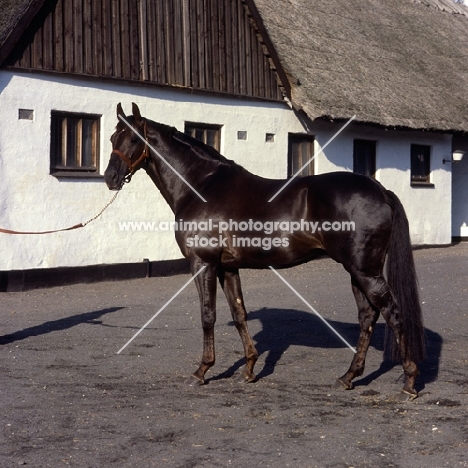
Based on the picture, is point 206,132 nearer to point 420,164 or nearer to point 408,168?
point 408,168

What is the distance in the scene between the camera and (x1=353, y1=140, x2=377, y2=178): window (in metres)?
20.2

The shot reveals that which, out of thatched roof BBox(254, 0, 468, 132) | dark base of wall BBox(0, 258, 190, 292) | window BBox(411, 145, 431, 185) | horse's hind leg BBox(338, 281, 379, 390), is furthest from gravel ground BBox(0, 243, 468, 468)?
window BBox(411, 145, 431, 185)

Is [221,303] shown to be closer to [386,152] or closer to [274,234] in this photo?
[274,234]

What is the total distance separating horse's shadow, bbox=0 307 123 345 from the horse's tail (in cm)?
437

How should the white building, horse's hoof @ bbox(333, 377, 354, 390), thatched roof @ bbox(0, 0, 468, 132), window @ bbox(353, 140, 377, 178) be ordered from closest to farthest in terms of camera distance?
horse's hoof @ bbox(333, 377, 354, 390), the white building, thatched roof @ bbox(0, 0, 468, 132), window @ bbox(353, 140, 377, 178)

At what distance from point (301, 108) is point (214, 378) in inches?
429

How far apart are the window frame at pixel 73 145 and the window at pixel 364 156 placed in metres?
7.47

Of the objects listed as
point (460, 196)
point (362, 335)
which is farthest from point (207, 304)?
point (460, 196)

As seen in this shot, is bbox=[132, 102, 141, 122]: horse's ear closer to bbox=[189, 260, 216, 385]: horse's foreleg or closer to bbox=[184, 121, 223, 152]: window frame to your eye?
bbox=[189, 260, 216, 385]: horse's foreleg

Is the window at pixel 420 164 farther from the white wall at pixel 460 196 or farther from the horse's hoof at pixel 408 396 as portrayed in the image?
the horse's hoof at pixel 408 396

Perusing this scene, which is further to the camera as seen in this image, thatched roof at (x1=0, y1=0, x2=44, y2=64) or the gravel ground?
thatched roof at (x1=0, y1=0, x2=44, y2=64)

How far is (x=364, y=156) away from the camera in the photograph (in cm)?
2048

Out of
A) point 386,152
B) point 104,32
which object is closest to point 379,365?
point 104,32

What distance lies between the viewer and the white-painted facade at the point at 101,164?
13.4 m
